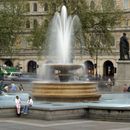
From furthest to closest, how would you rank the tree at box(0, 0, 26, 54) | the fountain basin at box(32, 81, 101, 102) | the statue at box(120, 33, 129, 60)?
the tree at box(0, 0, 26, 54) → the statue at box(120, 33, 129, 60) → the fountain basin at box(32, 81, 101, 102)

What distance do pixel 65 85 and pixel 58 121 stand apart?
5.77 m

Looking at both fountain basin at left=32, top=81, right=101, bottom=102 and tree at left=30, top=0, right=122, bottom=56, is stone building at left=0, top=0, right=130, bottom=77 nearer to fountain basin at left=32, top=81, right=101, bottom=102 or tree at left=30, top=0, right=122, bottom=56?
tree at left=30, top=0, right=122, bottom=56

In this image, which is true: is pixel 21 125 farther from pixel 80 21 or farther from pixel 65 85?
pixel 80 21

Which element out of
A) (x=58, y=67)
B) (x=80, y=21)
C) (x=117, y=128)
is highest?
(x=80, y=21)

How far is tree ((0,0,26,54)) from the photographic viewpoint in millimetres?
74625

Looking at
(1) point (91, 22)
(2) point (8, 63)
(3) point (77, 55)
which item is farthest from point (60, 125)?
(2) point (8, 63)

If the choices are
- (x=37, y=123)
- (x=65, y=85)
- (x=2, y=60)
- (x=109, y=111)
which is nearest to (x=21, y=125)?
(x=37, y=123)

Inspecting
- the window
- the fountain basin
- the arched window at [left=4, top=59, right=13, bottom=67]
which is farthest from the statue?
the arched window at [left=4, top=59, right=13, bottom=67]

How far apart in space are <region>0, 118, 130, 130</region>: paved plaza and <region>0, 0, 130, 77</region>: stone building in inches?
3134

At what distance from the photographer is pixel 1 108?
27500 mm

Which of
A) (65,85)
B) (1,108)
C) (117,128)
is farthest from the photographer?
(65,85)

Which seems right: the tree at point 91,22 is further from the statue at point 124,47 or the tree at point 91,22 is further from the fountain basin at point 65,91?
the fountain basin at point 65,91

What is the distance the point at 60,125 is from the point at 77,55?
280 ft

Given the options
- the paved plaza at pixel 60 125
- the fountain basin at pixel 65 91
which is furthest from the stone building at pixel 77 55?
the paved plaza at pixel 60 125
